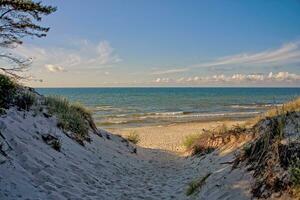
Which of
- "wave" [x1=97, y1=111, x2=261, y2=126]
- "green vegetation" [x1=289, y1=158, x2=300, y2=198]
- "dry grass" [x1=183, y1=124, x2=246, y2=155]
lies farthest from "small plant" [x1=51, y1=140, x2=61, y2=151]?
"wave" [x1=97, y1=111, x2=261, y2=126]

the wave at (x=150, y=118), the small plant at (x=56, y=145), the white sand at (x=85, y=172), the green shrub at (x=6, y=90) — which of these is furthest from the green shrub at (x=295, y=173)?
the wave at (x=150, y=118)

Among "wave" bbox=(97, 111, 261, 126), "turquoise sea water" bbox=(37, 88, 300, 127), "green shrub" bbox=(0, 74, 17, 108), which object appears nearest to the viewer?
"green shrub" bbox=(0, 74, 17, 108)

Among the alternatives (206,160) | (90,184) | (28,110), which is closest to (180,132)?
(206,160)

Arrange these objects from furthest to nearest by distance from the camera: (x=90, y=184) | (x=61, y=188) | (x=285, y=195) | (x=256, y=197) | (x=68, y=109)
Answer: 1. (x=68, y=109)
2. (x=90, y=184)
3. (x=61, y=188)
4. (x=256, y=197)
5. (x=285, y=195)

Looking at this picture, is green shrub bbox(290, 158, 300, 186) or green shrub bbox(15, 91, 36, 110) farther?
green shrub bbox(15, 91, 36, 110)

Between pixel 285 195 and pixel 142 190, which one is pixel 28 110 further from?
pixel 285 195

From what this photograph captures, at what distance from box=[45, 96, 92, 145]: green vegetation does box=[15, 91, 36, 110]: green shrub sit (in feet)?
2.72

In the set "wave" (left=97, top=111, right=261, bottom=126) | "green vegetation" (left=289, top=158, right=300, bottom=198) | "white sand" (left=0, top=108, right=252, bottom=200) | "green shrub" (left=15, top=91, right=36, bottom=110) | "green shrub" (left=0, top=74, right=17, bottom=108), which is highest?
"green shrub" (left=0, top=74, right=17, bottom=108)

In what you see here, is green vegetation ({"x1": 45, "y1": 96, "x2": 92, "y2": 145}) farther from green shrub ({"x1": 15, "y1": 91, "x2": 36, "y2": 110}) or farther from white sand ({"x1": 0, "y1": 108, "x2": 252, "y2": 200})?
green shrub ({"x1": 15, "y1": 91, "x2": 36, "y2": 110})

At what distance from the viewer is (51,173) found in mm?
8438

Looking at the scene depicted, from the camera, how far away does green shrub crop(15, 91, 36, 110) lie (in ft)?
37.1

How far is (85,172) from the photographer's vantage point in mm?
9742

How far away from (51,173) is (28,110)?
3517 mm

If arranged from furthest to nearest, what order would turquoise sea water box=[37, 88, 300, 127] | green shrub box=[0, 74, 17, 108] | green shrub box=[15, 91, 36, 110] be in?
turquoise sea water box=[37, 88, 300, 127] < green shrub box=[15, 91, 36, 110] < green shrub box=[0, 74, 17, 108]
